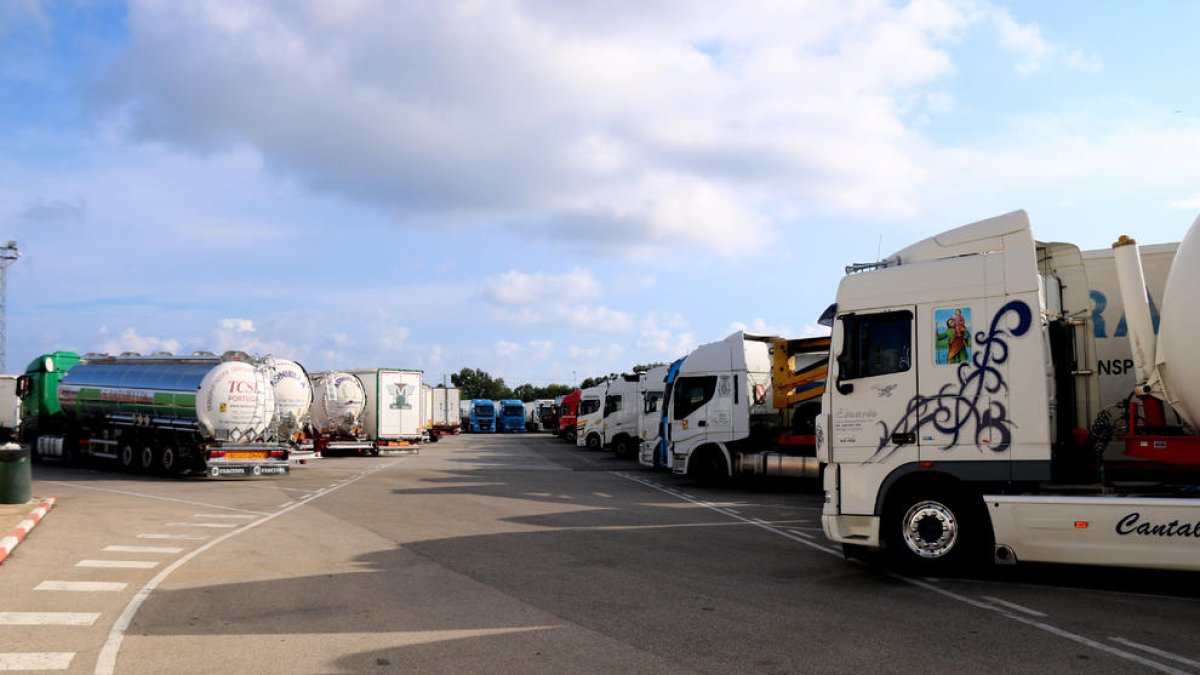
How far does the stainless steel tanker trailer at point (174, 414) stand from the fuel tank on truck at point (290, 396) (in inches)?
21.2

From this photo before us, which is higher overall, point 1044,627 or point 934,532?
point 934,532

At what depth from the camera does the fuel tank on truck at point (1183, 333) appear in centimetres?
842

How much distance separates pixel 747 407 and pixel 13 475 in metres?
14.7

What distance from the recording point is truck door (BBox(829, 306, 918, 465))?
9594 mm

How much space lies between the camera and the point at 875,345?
387 inches

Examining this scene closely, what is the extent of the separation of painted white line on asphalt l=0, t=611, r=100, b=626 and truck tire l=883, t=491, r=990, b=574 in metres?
7.89

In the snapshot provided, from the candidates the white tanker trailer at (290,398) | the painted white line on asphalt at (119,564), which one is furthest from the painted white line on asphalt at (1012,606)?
the white tanker trailer at (290,398)

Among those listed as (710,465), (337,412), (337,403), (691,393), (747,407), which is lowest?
(710,465)

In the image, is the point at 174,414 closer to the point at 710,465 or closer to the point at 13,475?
the point at 13,475

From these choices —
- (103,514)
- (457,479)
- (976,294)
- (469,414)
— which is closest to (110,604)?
(103,514)

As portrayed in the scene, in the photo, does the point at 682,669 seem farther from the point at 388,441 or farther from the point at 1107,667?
the point at 388,441

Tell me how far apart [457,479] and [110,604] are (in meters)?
15.1

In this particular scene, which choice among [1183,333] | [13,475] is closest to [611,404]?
[13,475]

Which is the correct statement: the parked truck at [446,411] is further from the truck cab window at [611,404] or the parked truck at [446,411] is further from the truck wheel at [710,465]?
the truck wheel at [710,465]
